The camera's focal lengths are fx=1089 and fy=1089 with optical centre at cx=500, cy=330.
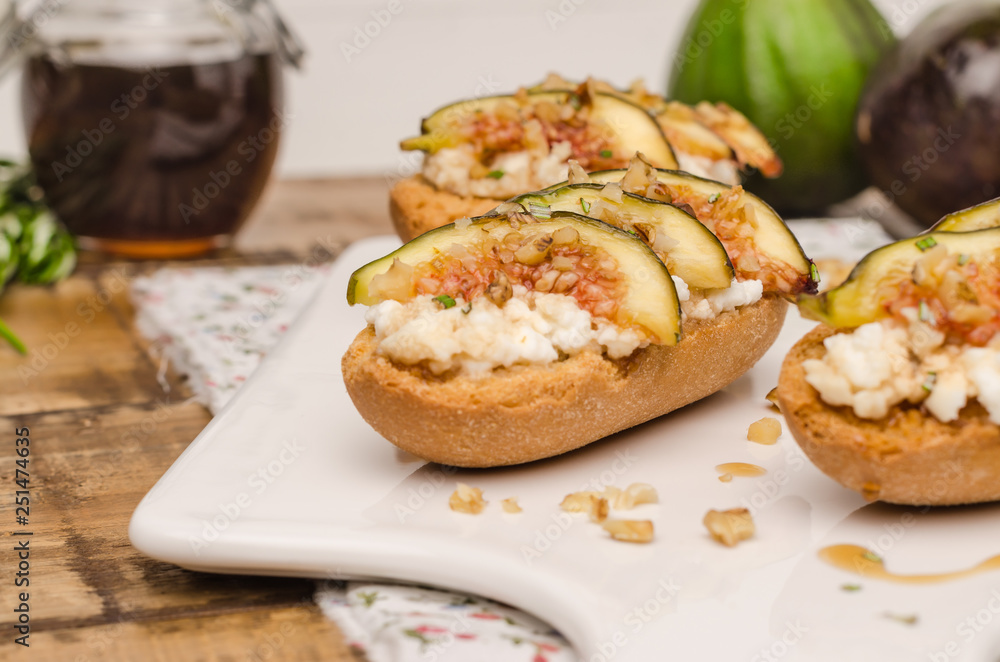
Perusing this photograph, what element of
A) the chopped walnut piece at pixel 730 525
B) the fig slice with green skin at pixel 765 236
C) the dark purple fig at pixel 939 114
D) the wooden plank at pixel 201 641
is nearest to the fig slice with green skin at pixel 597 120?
the fig slice with green skin at pixel 765 236

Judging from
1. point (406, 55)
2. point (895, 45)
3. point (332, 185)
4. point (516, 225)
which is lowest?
point (332, 185)

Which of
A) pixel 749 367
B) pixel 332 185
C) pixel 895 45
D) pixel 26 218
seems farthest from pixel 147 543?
pixel 332 185

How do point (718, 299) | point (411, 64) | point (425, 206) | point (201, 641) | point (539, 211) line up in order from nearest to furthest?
point (201, 641), point (539, 211), point (718, 299), point (425, 206), point (411, 64)

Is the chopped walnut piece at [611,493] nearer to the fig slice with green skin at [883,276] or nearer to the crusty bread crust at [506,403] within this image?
the crusty bread crust at [506,403]

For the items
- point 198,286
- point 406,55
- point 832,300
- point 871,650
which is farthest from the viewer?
point 406,55

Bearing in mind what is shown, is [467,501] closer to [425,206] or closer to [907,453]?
[907,453]

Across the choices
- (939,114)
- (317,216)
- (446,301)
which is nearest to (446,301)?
(446,301)

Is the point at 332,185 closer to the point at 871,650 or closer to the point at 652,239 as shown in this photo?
the point at 652,239
